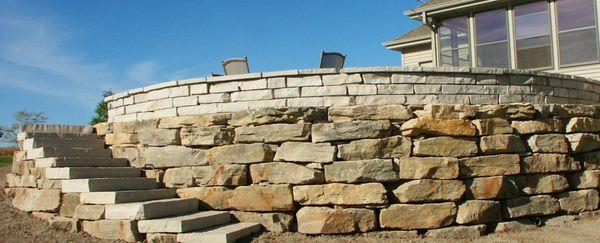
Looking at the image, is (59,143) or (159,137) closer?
(159,137)

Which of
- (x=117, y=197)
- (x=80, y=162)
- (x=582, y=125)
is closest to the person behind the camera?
(x=117, y=197)

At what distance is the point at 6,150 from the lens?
16.0m

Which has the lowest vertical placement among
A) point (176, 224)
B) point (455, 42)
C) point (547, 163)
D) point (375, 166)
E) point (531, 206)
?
point (531, 206)

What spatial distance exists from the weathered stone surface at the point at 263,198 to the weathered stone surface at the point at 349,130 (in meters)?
0.74

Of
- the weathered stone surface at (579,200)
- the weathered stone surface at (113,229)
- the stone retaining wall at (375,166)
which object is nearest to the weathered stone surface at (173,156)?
the stone retaining wall at (375,166)

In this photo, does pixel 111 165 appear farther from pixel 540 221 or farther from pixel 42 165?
pixel 540 221

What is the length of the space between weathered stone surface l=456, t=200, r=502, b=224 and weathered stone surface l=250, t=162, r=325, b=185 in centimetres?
169

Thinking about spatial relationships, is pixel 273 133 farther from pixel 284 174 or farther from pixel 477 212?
pixel 477 212

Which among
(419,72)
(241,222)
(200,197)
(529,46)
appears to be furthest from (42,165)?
(529,46)

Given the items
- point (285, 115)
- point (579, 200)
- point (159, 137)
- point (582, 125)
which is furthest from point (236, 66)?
point (579, 200)

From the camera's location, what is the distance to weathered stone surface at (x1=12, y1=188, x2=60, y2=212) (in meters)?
6.49

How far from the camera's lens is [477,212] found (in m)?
6.23

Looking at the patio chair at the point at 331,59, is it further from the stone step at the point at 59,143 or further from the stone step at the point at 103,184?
the stone step at the point at 59,143

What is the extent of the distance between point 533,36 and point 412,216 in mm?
6657
